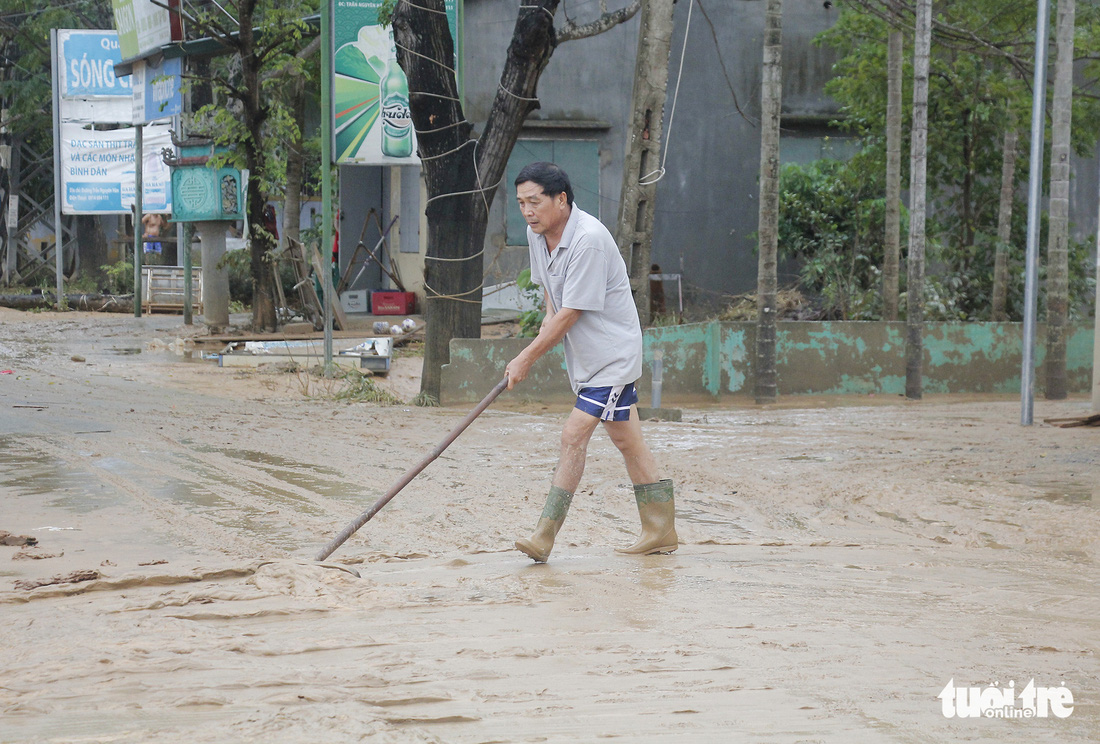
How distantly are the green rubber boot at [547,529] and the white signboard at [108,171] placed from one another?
20.0m

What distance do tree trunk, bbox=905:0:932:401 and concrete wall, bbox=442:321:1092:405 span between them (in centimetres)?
29

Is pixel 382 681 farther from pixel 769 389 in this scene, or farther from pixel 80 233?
pixel 80 233

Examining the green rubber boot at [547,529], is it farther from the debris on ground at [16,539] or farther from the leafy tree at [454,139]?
the leafy tree at [454,139]

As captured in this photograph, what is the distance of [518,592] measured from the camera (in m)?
4.00

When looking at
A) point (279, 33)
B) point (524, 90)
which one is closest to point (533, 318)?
point (524, 90)

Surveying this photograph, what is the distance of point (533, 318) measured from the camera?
40.3 feet

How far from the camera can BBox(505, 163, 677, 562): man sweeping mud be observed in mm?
4453

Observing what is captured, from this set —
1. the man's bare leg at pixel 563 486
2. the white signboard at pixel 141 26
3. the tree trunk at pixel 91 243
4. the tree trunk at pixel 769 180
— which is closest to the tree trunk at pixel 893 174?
the tree trunk at pixel 769 180

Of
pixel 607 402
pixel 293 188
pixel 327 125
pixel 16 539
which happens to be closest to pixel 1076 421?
pixel 607 402

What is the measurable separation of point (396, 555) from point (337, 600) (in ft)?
2.92

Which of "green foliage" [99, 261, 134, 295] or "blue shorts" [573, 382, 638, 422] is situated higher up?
"green foliage" [99, 261, 134, 295]

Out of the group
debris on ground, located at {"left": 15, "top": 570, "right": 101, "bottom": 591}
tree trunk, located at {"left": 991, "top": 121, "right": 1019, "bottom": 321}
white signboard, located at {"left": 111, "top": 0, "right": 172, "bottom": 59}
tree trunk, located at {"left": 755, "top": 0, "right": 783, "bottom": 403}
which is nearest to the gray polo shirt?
debris on ground, located at {"left": 15, "top": 570, "right": 101, "bottom": 591}

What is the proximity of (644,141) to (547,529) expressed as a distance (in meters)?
7.18

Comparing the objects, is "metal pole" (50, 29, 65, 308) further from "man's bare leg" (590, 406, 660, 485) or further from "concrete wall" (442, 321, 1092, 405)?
"man's bare leg" (590, 406, 660, 485)
